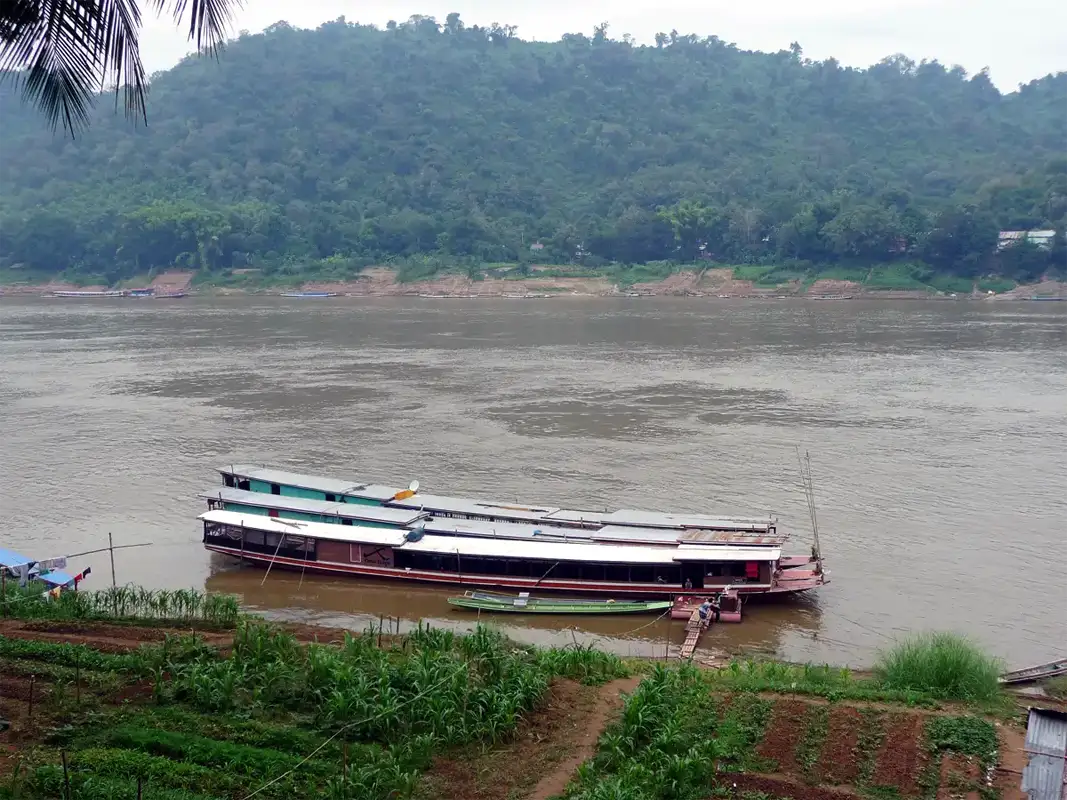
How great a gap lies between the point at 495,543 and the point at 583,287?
241 feet

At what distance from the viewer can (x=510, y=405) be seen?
3566 cm

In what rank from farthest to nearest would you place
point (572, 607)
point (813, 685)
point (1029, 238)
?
point (1029, 238) → point (572, 607) → point (813, 685)

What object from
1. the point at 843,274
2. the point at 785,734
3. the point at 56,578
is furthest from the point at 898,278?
the point at 785,734

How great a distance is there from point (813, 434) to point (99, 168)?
339 ft

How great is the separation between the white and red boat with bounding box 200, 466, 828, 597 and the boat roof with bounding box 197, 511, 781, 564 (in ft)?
0.07

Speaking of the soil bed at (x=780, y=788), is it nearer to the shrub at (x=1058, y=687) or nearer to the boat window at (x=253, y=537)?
the shrub at (x=1058, y=687)

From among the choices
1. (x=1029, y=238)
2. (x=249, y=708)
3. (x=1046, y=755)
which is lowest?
(x=249, y=708)

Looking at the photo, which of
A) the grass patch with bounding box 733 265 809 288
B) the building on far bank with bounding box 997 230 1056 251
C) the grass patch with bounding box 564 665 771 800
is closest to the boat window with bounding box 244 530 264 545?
the grass patch with bounding box 564 665 771 800

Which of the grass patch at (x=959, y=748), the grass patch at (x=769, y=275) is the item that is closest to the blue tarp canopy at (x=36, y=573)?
the grass patch at (x=959, y=748)

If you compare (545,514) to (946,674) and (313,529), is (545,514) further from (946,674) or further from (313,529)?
(946,674)

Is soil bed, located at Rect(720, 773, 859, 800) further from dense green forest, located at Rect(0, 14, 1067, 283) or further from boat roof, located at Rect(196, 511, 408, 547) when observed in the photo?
dense green forest, located at Rect(0, 14, 1067, 283)

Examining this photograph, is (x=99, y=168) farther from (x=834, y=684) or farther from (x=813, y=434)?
(x=834, y=684)

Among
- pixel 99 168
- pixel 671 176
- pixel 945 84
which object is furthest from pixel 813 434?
pixel 945 84

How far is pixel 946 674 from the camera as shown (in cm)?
1292
